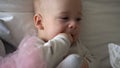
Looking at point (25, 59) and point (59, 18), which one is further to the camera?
point (59, 18)

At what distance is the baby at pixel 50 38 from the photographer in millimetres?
979

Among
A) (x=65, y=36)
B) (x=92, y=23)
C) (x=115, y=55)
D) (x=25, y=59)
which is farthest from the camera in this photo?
(x=92, y=23)

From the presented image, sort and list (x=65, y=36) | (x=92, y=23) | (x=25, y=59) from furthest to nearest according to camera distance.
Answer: (x=92, y=23)
(x=65, y=36)
(x=25, y=59)

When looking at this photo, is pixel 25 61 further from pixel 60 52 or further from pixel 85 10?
pixel 85 10

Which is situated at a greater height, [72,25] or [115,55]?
[72,25]

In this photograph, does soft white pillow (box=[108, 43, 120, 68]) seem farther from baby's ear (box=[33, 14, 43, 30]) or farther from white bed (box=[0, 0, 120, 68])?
baby's ear (box=[33, 14, 43, 30])

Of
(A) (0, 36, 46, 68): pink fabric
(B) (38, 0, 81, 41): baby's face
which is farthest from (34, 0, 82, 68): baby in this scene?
(A) (0, 36, 46, 68): pink fabric

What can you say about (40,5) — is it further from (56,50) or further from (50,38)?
(56,50)

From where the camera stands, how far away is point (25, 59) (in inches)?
38.2

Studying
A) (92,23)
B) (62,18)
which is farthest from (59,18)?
(92,23)

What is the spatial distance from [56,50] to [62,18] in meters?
0.19

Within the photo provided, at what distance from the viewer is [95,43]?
1.34 metres

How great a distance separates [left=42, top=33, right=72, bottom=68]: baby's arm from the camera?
0.99 meters

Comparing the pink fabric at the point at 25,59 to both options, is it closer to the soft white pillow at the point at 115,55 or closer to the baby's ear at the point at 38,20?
the baby's ear at the point at 38,20
